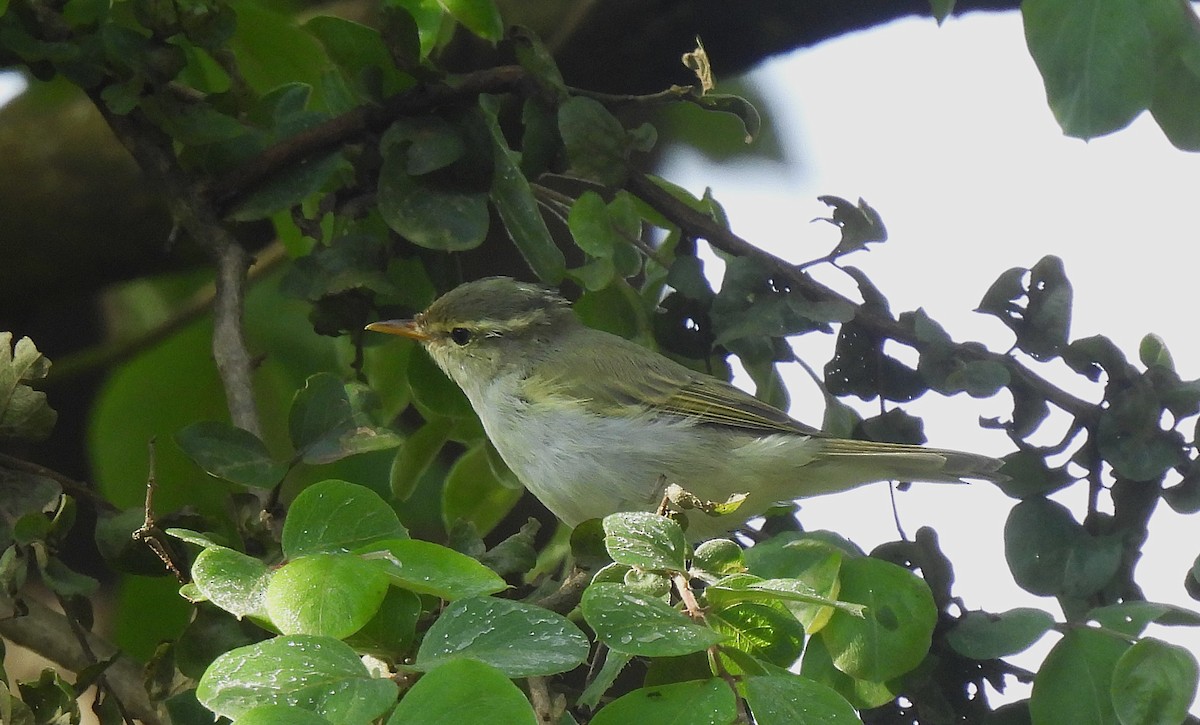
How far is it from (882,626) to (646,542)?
0.43 metres

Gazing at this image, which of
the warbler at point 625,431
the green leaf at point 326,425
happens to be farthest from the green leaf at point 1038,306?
the green leaf at point 326,425

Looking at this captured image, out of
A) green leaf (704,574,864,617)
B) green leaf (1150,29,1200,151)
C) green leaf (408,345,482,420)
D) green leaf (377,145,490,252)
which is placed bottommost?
green leaf (408,345,482,420)

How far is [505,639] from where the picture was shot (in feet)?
3.53

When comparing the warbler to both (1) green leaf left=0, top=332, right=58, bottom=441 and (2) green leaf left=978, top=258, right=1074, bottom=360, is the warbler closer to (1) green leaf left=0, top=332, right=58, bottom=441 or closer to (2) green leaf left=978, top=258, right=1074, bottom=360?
(2) green leaf left=978, top=258, right=1074, bottom=360

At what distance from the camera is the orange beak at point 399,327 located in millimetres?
2217

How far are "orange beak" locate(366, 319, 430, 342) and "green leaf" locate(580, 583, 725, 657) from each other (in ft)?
3.86

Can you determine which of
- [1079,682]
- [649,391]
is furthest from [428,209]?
[1079,682]

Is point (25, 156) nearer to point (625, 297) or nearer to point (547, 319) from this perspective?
point (547, 319)

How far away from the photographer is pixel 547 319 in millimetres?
2990

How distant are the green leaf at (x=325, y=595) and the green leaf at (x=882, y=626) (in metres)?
0.59

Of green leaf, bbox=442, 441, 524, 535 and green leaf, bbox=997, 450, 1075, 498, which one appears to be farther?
green leaf, bbox=442, 441, 524, 535

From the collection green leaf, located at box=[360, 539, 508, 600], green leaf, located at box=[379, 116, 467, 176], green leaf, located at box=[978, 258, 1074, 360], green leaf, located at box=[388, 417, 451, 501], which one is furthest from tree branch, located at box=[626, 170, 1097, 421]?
green leaf, located at box=[360, 539, 508, 600]

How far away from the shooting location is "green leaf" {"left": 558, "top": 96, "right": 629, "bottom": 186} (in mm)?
2020

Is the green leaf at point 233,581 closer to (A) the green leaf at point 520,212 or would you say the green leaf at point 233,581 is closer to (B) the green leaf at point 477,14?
(A) the green leaf at point 520,212
